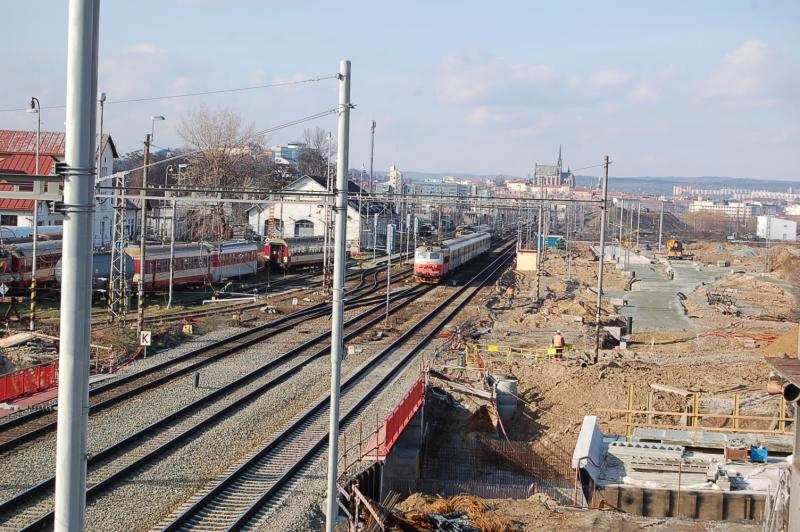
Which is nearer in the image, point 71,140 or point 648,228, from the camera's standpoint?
point 71,140

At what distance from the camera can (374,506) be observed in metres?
13.7

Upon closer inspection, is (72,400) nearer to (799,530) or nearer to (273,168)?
(799,530)

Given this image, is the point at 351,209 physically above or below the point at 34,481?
above

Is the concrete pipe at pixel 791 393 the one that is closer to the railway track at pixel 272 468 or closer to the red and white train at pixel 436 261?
the railway track at pixel 272 468

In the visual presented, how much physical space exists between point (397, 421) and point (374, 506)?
4.65 m

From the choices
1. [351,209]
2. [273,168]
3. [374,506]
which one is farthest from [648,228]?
[374,506]

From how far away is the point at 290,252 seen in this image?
5566 cm

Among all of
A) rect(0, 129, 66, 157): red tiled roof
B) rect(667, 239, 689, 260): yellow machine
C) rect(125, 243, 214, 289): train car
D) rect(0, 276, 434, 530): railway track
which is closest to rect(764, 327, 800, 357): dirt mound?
rect(0, 276, 434, 530): railway track

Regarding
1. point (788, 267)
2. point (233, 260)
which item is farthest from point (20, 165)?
point (788, 267)

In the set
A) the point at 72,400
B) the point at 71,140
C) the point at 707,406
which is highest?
the point at 71,140

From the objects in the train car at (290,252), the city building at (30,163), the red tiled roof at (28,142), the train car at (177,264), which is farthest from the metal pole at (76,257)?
the red tiled roof at (28,142)

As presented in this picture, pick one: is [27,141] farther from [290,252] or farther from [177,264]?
[177,264]

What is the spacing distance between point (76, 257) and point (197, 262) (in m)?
38.9

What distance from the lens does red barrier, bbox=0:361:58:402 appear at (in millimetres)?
19734
